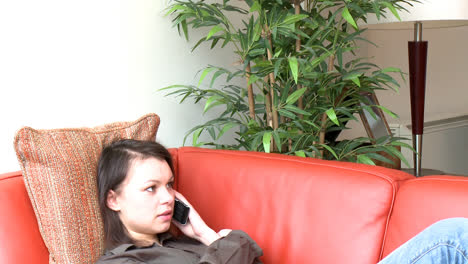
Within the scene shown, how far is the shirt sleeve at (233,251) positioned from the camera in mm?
1440

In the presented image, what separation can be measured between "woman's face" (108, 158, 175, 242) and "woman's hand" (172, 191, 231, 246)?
13 cm

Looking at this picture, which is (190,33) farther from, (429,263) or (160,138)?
(429,263)

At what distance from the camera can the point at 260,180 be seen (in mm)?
1677

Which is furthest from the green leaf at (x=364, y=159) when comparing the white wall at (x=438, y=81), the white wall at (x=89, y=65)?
the white wall at (x=438, y=81)

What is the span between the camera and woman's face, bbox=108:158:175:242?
1533 mm

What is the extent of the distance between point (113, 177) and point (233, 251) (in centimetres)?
39

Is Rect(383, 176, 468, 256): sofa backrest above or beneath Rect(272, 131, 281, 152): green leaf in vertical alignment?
beneath

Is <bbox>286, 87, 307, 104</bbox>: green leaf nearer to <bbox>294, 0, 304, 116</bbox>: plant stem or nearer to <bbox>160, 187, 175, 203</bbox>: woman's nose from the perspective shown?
<bbox>294, 0, 304, 116</bbox>: plant stem

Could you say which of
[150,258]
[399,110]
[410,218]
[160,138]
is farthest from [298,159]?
[399,110]

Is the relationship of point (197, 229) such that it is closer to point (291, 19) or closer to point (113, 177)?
point (113, 177)

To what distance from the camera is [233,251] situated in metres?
1.46

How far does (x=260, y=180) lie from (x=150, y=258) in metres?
0.41

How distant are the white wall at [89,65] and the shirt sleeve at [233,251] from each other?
0.75m

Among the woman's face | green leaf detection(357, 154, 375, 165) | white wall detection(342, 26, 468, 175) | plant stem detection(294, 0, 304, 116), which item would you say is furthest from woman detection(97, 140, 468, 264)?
white wall detection(342, 26, 468, 175)
